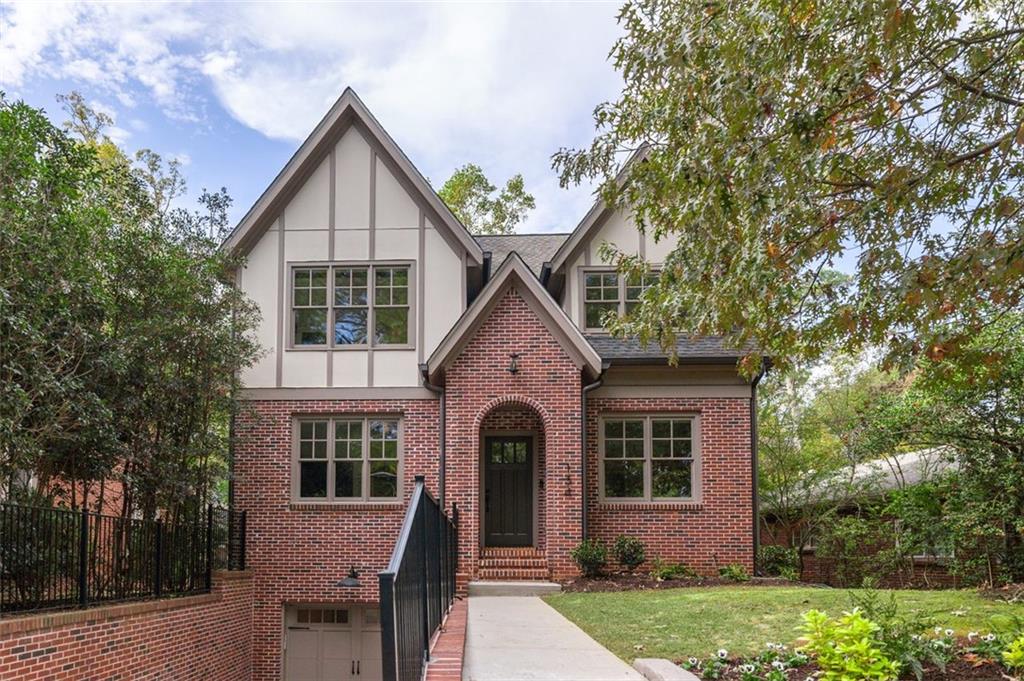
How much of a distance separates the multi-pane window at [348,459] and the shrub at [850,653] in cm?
1069

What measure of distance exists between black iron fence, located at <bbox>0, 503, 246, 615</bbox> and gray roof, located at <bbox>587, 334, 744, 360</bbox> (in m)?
7.48

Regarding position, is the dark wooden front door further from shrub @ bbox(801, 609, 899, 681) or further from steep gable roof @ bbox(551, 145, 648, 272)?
shrub @ bbox(801, 609, 899, 681)

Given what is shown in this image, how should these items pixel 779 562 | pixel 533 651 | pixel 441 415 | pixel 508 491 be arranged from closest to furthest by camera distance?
1. pixel 533 651
2. pixel 441 415
3. pixel 508 491
4. pixel 779 562

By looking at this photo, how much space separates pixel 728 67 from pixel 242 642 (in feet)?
41.3

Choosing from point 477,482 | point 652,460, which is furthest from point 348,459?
point 652,460

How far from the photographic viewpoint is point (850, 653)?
5.66 metres

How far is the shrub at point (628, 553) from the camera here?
49.9ft

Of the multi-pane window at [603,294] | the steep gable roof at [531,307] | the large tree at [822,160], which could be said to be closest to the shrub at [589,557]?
the steep gable roof at [531,307]

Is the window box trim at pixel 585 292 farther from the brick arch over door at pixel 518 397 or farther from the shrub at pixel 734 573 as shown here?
the shrub at pixel 734 573

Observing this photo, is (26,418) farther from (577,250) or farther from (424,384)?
(577,250)

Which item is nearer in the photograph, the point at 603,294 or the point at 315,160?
the point at 315,160

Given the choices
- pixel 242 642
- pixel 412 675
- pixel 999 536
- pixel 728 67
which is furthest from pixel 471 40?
pixel 999 536

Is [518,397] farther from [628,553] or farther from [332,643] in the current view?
[332,643]

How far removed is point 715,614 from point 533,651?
9.64 feet
